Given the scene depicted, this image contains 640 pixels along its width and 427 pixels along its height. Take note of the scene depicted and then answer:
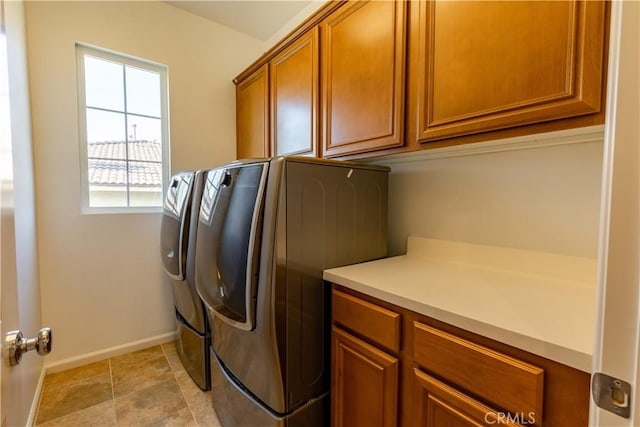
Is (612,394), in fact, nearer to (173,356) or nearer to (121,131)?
(173,356)

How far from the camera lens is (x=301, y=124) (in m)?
1.77

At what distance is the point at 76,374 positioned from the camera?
197cm

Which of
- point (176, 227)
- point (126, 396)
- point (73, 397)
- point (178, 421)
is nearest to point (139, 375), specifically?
point (126, 396)

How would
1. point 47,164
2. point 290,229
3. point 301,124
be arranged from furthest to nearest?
point 47,164
point 301,124
point 290,229

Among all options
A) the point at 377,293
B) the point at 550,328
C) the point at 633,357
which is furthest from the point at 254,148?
the point at 633,357

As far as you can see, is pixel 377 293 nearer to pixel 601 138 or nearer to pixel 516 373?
pixel 516 373

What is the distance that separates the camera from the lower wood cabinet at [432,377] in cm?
66

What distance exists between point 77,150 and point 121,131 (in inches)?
13.5

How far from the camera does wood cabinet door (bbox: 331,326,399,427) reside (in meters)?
0.98

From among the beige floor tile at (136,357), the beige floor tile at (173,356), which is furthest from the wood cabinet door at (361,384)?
the beige floor tile at (136,357)

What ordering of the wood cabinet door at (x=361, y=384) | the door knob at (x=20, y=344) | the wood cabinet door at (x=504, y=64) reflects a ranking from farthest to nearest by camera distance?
the wood cabinet door at (x=361, y=384)
the wood cabinet door at (x=504, y=64)
the door knob at (x=20, y=344)

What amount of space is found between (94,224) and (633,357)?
8.76 ft

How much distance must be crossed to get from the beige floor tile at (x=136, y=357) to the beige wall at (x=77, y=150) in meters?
0.09

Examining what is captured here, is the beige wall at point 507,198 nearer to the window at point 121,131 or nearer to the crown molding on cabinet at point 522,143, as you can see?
the crown molding on cabinet at point 522,143
